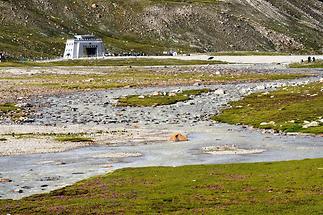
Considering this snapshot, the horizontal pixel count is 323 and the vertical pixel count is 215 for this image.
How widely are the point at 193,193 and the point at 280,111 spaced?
41.2m

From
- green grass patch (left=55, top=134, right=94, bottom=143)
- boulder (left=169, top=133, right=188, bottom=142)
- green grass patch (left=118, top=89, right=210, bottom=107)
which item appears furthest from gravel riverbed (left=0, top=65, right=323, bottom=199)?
green grass patch (left=118, top=89, right=210, bottom=107)

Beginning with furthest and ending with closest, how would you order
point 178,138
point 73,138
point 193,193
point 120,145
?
1. point 73,138
2. point 178,138
3. point 120,145
4. point 193,193

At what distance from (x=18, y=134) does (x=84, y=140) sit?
284 inches

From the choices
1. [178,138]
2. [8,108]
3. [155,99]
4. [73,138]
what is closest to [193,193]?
[178,138]

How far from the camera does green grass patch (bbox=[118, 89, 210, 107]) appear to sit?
90250mm

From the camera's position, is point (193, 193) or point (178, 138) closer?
point (193, 193)

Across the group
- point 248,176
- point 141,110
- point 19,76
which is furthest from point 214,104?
point 19,76

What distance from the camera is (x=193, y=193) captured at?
30.4 meters

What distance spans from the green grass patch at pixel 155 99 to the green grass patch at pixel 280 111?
9.80 meters

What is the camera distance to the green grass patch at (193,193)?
27.4 metres

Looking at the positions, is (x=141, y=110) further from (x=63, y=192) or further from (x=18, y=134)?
(x=63, y=192)

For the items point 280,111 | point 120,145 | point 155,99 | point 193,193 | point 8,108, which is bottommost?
point 120,145

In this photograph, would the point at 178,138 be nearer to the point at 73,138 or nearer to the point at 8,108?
the point at 73,138

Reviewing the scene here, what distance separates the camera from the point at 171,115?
77.1 metres
